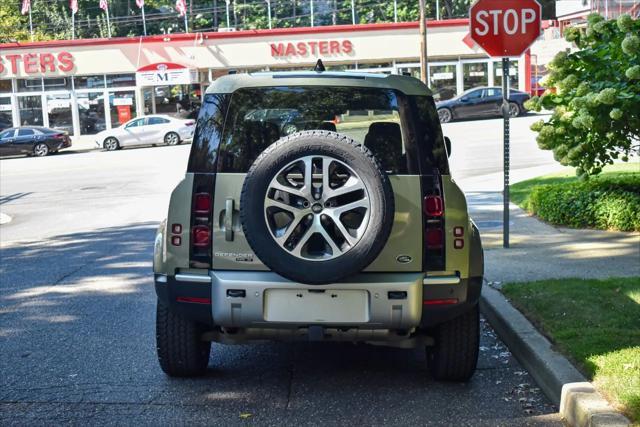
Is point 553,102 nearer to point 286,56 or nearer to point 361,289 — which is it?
point 361,289

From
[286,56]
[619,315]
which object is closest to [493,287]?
[619,315]

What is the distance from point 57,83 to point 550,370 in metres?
42.7

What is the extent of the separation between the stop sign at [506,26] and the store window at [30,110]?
3870 cm

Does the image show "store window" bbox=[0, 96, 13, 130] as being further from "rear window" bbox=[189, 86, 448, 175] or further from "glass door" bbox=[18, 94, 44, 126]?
"rear window" bbox=[189, 86, 448, 175]

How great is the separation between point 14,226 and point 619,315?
444 inches

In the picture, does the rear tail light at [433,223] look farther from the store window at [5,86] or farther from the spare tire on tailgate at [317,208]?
the store window at [5,86]

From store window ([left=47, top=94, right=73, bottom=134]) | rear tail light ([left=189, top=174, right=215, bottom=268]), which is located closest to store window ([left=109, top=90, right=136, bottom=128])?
store window ([left=47, top=94, right=73, bottom=134])

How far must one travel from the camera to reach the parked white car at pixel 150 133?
35.9m

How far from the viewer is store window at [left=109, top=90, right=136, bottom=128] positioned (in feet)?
145

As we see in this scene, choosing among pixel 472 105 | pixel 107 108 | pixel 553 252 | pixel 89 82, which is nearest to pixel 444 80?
pixel 472 105

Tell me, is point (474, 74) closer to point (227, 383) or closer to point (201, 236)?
point (227, 383)

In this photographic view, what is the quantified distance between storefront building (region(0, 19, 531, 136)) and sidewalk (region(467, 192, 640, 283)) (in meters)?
33.0

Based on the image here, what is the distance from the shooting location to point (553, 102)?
371 inches

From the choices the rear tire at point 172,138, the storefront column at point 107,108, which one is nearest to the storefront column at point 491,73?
the rear tire at point 172,138
